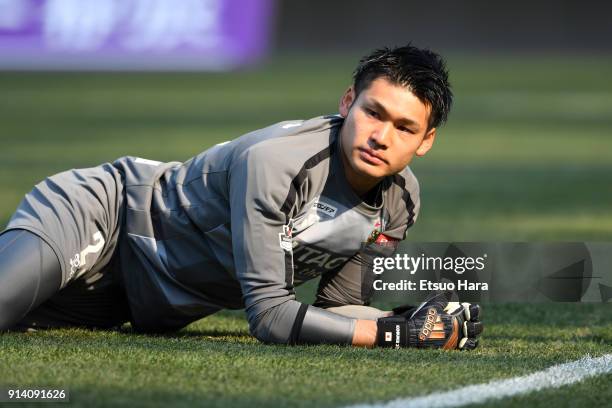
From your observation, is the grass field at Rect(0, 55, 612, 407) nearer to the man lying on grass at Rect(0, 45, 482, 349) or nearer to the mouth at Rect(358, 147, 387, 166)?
the man lying on grass at Rect(0, 45, 482, 349)

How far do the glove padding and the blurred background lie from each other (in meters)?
3.43

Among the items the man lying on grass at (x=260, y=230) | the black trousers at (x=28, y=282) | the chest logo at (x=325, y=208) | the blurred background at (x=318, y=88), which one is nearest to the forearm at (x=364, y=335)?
the man lying on grass at (x=260, y=230)

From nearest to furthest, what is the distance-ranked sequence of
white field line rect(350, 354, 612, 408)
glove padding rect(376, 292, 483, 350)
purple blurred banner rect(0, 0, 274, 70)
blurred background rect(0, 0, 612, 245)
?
1. white field line rect(350, 354, 612, 408)
2. glove padding rect(376, 292, 483, 350)
3. blurred background rect(0, 0, 612, 245)
4. purple blurred banner rect(0, 0, 274, 70)

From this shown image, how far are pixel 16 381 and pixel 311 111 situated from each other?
44.5 feet

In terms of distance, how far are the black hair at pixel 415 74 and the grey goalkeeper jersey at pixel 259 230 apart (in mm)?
237

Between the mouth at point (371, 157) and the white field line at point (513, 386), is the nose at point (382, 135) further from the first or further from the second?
the white field line at point (513, 386)

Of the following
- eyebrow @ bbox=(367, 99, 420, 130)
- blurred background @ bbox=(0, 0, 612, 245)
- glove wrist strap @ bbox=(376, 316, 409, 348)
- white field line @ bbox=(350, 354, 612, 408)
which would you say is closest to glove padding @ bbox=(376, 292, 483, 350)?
glove wrist strap @ bbox=(376, 316, 409, 348)

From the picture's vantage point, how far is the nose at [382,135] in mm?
4043

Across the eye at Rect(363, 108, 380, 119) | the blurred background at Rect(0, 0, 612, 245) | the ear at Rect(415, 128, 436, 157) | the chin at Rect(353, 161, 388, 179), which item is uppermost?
the eye at Rect(363, 108, 380, 119)

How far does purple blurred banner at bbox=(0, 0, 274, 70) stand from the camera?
2653 centimetres

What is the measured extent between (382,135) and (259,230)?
1.71 ft

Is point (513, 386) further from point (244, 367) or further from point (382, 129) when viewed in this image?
point (382, 129)

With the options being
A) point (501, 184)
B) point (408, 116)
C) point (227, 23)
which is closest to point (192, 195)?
point (408, 116)

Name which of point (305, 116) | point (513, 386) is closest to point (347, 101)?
point (513, 386)
